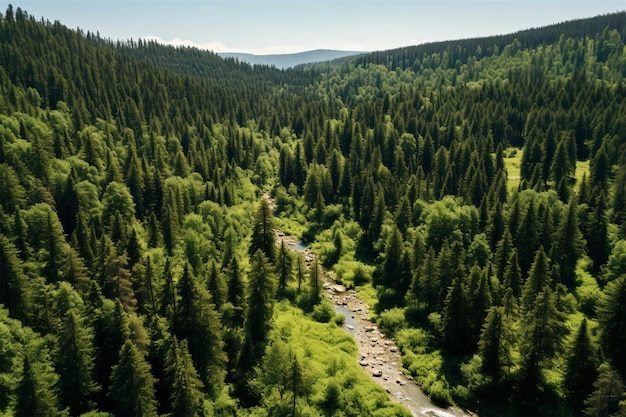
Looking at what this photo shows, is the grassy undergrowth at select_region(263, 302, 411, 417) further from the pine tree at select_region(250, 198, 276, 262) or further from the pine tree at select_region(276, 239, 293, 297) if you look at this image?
the pine tree at select_region(250, 198, 276, 262)

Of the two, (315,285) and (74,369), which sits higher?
(74,369)

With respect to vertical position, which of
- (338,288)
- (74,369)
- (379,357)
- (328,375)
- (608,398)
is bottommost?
(379,357)

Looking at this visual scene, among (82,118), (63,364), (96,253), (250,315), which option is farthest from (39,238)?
(82,118)

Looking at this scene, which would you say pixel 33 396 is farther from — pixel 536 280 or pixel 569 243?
pixel 569 243

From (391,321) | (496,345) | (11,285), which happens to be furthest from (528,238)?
(11,285)

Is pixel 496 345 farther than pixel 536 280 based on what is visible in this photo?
No

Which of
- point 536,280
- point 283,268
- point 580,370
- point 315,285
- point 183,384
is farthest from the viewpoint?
point 283,268

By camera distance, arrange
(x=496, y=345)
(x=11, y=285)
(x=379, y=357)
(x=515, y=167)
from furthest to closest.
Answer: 1. (x=515, y=167)
2. (x=379, y=357)
3. (x=11, y=285)
4. (x=496, y=345)

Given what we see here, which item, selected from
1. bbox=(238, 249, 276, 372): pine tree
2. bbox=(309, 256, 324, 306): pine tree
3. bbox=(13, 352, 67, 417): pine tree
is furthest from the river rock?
bbox=(13, 352, 67, 417): pine tree
